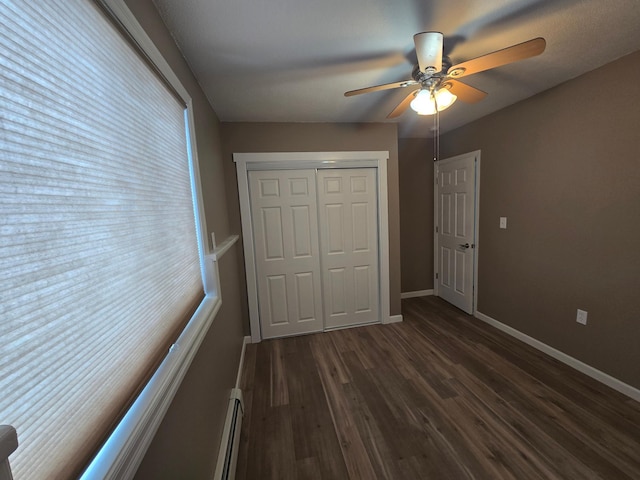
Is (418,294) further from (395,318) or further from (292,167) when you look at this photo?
(292,167)

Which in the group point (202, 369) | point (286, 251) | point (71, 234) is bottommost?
point (202, 369)

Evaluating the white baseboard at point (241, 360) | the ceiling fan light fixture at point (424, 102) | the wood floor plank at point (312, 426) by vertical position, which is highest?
the ceiling fan light fixture at point (424, 102)

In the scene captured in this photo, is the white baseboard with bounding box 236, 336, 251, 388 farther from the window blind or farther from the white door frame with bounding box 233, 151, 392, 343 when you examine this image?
the window blind

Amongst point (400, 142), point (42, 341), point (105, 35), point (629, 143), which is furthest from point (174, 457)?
point (400, 142)

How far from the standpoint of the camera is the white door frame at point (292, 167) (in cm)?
263

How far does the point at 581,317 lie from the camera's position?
6.97 feet

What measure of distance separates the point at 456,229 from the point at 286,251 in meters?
2.20

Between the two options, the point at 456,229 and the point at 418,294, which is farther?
the point at 418,294

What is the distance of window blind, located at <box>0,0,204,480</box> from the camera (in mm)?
403

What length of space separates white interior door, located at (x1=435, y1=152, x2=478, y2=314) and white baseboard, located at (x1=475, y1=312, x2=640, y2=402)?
1.51 feet

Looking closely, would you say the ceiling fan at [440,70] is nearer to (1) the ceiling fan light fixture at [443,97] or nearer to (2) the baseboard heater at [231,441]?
(1) the ceiling fan light fixture at [443,97]

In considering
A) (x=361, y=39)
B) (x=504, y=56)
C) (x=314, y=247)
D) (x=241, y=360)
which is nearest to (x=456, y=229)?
(x=314, y=247)

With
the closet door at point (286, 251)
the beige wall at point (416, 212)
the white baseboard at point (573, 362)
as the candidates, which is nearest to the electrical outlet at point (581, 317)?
A: the white baseboard at point (573, 362)

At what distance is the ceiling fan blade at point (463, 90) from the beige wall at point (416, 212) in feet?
6.49
